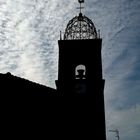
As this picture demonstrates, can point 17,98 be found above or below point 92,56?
below

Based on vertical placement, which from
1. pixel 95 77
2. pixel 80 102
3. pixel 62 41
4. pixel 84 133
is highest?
pixel 62 41

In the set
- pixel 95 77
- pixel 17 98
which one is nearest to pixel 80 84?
pixel 95 77

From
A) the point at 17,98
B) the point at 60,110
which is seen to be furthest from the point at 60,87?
the point at 17,98

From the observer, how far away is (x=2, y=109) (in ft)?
52.3

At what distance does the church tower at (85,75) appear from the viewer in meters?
20.3

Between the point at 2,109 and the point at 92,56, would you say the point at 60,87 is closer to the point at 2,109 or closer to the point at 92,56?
the point at 92,56

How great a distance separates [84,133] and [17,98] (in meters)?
4.51

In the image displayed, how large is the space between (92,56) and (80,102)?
257cm

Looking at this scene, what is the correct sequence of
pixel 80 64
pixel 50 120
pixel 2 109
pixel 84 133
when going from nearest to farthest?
pixel 2 109
pixel 50 120
pixel 84 133
pixel 80 64

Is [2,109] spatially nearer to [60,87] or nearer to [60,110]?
[60,110]

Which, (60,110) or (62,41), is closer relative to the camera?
(60,110)

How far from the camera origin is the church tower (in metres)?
20.3

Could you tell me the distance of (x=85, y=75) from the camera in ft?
67.7

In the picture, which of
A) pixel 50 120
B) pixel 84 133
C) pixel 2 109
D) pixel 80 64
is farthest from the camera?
pixel 80 64
